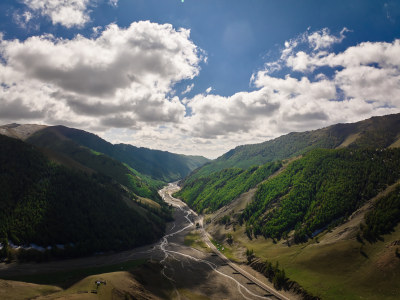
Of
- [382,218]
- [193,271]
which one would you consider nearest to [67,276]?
[193,271]

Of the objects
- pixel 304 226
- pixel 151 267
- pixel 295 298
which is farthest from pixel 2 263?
pixel 304 226

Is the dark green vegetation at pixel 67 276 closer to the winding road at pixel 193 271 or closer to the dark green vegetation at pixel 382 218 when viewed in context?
the winding road at pixel 193 271

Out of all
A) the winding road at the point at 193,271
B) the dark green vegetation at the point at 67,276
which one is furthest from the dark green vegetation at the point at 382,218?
the dark green vegetation at the point at 67,276

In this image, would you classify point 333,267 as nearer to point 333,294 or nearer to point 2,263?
point 333,294

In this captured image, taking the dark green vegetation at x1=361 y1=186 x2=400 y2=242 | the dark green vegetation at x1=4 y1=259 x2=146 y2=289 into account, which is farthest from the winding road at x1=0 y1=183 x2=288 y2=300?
the dark green vegetation at x1=361 y1=186 x2=400 y2=242

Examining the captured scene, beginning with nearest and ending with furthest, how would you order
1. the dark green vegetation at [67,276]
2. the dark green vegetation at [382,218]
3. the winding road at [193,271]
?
the dark green vegetation at [67,276]
the winding road at [193,271]
the dark green vegetation at [382,218]

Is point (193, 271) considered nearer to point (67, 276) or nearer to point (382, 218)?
point (67, 276)

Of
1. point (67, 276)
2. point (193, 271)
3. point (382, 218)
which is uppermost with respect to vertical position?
point (382, 218)

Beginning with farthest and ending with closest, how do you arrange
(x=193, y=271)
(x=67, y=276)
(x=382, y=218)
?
(x=193, y=271), (x=382, y=218), (x=67, y=276)

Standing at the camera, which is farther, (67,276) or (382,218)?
(382,218)
